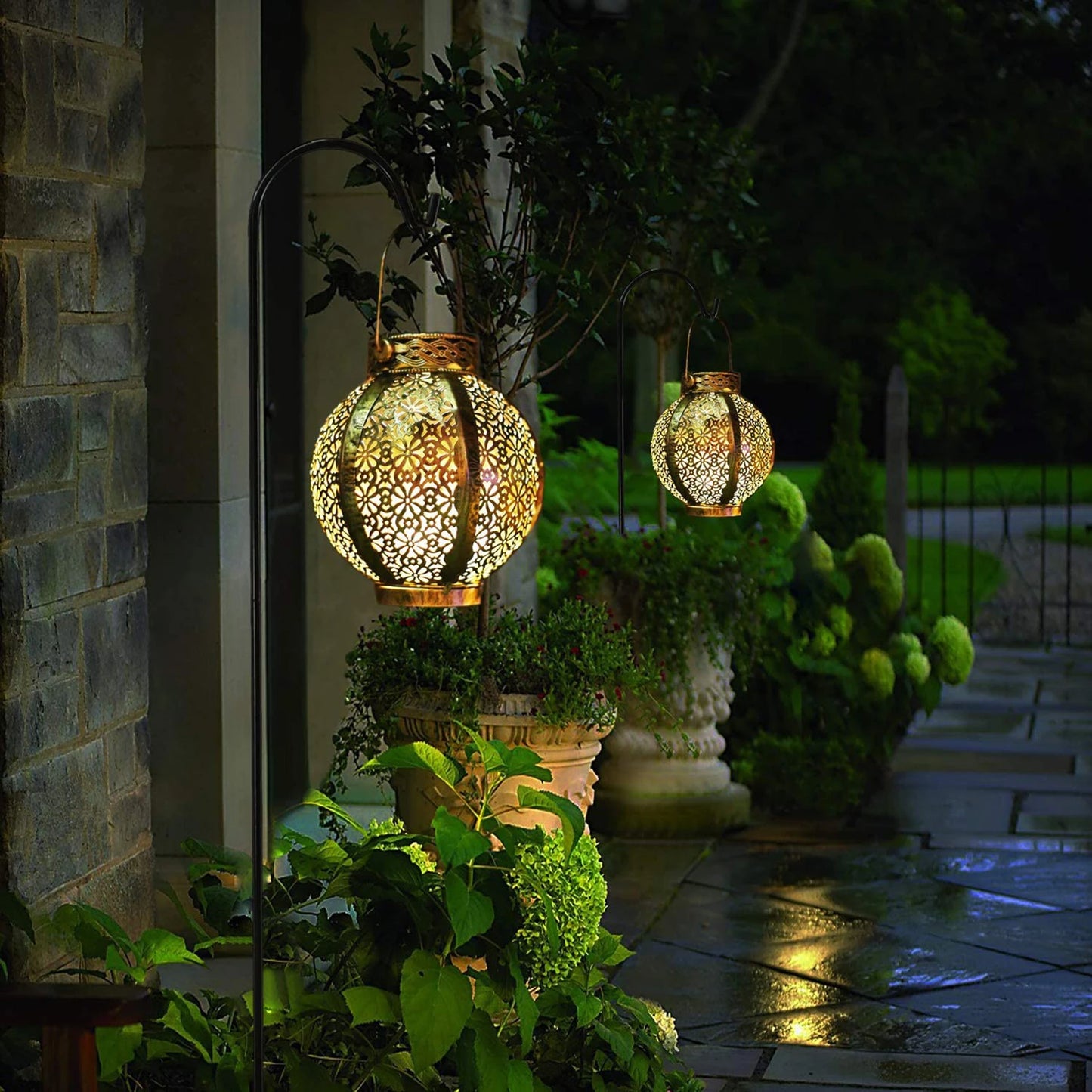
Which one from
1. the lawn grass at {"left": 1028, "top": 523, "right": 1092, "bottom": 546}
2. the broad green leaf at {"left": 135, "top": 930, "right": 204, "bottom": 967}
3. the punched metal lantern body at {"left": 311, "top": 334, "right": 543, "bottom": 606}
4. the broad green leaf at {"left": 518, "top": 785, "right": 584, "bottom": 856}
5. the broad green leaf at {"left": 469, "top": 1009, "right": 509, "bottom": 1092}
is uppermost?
the punched metal lantern body at {"left": 311, "top": 334, "right": 543, "bottom": 606}

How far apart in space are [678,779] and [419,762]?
11.7 ft

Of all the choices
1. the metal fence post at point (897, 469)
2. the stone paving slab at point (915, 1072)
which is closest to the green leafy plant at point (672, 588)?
the stone paving slab at point (915, 1072)

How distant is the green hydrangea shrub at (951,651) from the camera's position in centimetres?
812

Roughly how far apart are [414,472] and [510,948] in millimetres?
991

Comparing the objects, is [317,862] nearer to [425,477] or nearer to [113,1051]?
[113,1051]

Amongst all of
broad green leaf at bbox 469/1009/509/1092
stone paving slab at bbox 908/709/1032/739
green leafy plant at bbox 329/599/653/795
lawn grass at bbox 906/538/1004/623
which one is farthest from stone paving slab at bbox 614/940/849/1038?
lawn grass at bbox 906/538/1004/623

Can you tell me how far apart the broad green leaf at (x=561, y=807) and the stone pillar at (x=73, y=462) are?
834mm

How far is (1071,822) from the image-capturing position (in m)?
7.04

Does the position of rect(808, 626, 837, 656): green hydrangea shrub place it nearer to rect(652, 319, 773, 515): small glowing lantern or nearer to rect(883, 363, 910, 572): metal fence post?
rect(883, 363, 910, 572): metal fence post

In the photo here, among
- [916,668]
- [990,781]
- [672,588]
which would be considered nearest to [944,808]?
[990,781]

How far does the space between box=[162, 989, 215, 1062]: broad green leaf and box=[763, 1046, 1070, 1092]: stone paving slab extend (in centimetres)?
160

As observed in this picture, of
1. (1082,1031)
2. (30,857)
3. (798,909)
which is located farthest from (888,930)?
(30,857)

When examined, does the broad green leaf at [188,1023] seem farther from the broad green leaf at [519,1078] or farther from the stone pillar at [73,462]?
the broad green leaf at [519,1078]

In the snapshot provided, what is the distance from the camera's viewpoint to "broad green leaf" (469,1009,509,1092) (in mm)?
3025
